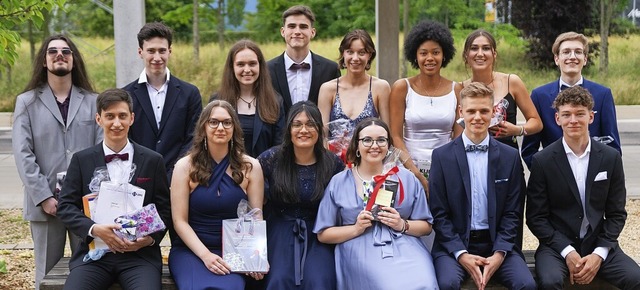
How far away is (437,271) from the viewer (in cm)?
537

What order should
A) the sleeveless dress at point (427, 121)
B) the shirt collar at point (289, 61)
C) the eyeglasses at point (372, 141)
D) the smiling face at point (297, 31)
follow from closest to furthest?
the eyeglasses at point (372, 141) < the sleeveless dress at point (427, 121) < the smiling face at point (297, 31) < the shirt collar at point (289, 61)

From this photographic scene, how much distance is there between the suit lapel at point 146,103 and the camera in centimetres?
610

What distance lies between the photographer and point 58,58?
574 cm

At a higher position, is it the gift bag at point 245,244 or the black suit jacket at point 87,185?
the black suit jacket at point 87,185

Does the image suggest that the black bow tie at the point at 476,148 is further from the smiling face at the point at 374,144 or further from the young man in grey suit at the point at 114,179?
the young man in grey suit at the point at 114,179

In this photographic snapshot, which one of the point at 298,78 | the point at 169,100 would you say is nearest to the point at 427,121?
the point at 298,78

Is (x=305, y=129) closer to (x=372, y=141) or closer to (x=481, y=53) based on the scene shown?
(x=372, y=141)

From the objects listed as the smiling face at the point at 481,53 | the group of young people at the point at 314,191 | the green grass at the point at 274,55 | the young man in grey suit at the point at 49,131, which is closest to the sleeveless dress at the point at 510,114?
the group of young people at the point at 314,191

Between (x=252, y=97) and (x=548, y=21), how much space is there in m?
20.5

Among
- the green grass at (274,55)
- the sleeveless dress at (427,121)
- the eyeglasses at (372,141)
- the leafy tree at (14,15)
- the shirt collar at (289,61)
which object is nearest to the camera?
the eyeglasses at (372,141)

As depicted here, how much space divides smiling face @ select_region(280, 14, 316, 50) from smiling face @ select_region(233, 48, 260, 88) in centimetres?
63

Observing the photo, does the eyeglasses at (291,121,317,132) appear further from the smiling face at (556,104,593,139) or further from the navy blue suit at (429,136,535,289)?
the smiling face at (556,104,593,139)

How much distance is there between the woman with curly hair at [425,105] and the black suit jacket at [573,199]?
0.87 meters

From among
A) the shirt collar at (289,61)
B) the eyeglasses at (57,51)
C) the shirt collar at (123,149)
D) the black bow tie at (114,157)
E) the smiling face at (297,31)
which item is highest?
→ the smiling face at (297,31)
